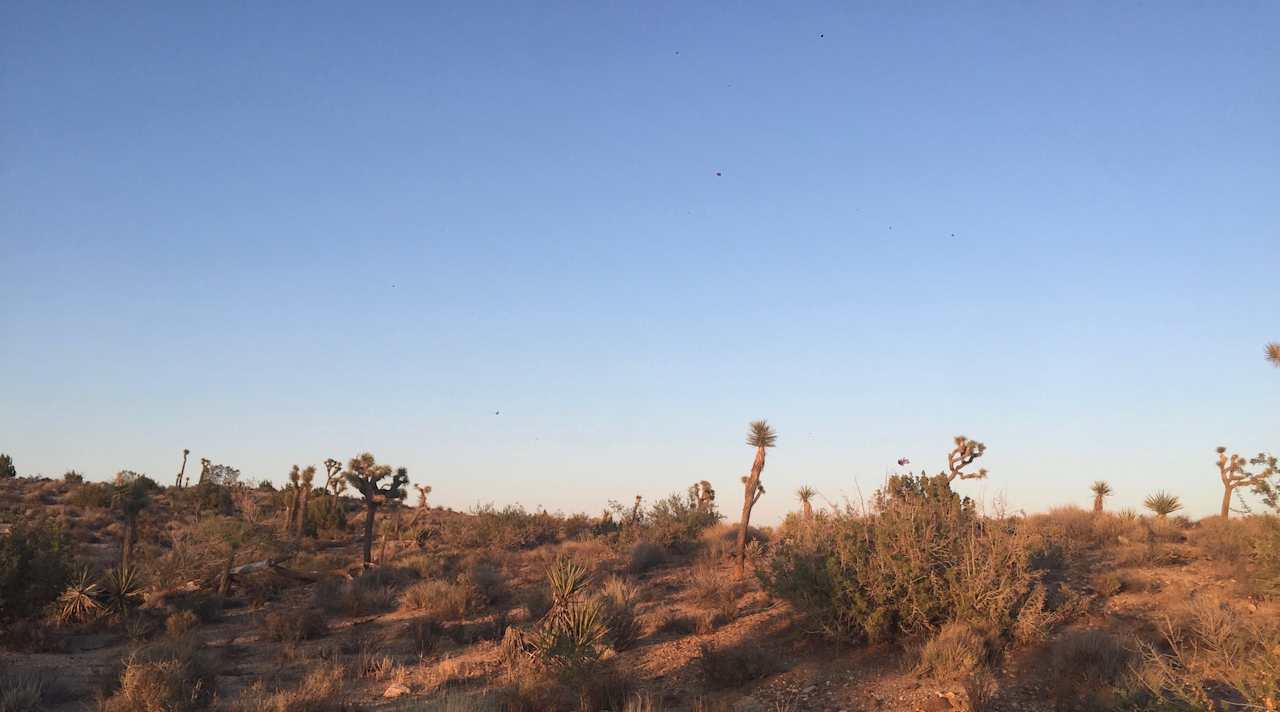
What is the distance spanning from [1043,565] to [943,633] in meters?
5.78

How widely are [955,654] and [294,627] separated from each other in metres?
14.4

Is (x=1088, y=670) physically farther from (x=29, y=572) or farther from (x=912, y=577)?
(x=29, y=572)

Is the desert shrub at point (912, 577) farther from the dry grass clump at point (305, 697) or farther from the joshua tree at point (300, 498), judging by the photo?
the joshua tree at point (300, 498)

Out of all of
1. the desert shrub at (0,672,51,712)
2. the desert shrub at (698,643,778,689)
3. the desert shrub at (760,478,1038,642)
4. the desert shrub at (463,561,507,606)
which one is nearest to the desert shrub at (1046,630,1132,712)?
the desert shrub at (760,478,1038,642)

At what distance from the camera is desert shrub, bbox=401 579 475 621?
67.7ft

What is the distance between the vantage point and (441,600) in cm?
2083

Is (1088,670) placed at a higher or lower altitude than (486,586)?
lower

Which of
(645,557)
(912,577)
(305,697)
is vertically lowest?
(305,697)

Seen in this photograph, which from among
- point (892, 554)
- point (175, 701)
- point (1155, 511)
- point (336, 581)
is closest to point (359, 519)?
point (336, 581)

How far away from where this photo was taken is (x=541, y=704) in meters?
12.7

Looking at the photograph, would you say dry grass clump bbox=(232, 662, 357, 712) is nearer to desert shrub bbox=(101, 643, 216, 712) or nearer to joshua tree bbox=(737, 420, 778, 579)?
desert shrub bbox=(101, 643, 216, 712)

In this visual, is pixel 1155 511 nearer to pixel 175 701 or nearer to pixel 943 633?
pixel 943 633

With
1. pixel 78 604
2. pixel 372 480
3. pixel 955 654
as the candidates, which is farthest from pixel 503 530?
pixel 955 654

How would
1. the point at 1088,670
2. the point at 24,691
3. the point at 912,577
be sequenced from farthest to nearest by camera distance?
the point at 912,577 < the point at 24,691 < the point at 1088,670
